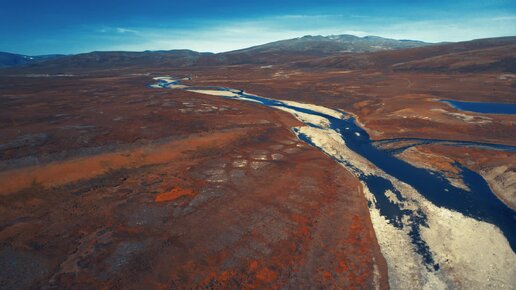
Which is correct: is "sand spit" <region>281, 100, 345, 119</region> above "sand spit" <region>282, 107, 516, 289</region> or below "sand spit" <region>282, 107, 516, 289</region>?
above

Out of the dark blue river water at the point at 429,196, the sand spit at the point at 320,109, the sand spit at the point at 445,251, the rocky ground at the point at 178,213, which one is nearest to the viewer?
the rocky ground at the point at 178,213

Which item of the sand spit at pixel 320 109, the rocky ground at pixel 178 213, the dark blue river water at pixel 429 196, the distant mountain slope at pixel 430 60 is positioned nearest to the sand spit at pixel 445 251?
the dark blue river water at pixel 429 196

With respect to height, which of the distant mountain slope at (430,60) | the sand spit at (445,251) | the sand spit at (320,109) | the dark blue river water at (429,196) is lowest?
the sand spit at (445,251)

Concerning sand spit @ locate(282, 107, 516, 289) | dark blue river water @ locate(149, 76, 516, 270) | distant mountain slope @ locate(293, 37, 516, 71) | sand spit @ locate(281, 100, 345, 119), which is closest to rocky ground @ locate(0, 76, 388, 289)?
sand spit @ locate(282, 107, 516, 289)

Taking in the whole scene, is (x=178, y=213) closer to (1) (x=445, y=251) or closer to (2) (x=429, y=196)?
(1) (x=445, y=251)

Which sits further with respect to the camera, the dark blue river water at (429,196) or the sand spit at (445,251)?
the dark blue river water at (429,196)

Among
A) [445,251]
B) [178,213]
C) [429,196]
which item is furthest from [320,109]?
[178,213]

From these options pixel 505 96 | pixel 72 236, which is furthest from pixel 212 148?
pixel 505 96

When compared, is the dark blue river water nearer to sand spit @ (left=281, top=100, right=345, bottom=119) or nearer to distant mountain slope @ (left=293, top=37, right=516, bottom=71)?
sand spit @ (left=281, top=100, right=345, bottom=119)

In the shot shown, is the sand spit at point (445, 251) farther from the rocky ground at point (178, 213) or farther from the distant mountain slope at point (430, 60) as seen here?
the distant mountain slope at point (430, 60)

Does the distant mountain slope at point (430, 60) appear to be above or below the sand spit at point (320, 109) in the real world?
above

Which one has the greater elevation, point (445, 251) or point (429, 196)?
point (429, 196)

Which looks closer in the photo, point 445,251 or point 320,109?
point 445,251
